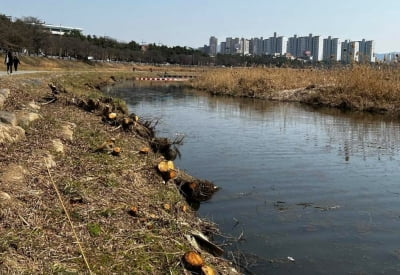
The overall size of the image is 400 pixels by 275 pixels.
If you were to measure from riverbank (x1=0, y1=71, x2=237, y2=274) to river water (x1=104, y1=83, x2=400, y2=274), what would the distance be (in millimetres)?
936

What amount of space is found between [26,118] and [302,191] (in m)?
5.47

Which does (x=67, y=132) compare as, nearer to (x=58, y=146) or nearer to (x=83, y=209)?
(x=58, y=146)

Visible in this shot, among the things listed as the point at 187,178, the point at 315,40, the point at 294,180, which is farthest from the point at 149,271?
the point at 315,40

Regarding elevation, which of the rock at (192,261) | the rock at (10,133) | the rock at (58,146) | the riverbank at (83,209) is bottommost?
the rock at (192,261)

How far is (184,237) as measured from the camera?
5195 millimetres

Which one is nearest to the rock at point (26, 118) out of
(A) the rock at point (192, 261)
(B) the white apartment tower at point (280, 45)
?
(A) the rock at point (192, 261)

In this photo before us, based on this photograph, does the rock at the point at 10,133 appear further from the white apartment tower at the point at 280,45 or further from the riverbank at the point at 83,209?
the white apartment tower at the point at 280,45

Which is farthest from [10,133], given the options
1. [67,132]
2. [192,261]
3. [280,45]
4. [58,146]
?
[280,45]

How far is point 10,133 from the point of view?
23.0 ft

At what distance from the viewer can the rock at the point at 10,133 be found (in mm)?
6742

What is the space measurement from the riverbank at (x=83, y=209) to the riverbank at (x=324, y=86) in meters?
18.5

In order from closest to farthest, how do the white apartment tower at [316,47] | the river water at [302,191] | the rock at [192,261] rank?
the rock at [192,261] → the river water at [302,191] → the white apartment tower at [316,47]

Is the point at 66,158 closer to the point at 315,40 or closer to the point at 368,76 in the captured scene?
the point at 368,76

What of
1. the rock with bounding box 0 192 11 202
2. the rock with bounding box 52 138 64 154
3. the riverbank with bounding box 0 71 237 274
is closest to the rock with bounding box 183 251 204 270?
the riverbank with bounding box 0 71 237 274
